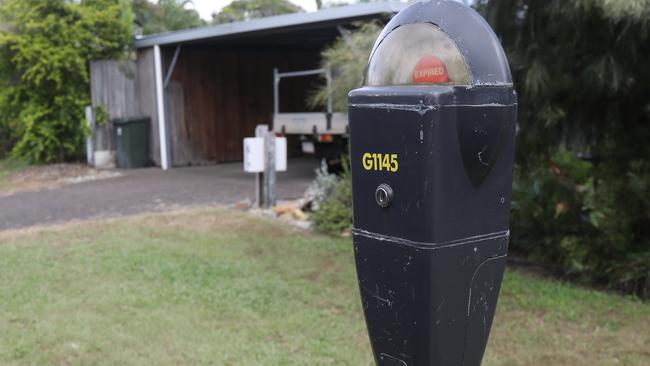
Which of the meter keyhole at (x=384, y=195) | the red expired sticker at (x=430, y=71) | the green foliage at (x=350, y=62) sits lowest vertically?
the meter keyhole at (x=384, y=195)

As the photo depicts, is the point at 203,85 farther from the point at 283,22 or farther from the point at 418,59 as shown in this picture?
the point at 418,59

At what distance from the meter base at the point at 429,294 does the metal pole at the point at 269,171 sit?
6893 mm

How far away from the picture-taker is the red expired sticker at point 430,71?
2.08 metres

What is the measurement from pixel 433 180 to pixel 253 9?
24.5 meters

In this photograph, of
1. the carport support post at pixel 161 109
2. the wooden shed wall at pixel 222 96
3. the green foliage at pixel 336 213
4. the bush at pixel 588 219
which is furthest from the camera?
the wooden shed wall at pixel 222 96

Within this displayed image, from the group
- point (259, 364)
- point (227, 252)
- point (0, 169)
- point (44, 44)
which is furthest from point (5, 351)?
point (0, 169)

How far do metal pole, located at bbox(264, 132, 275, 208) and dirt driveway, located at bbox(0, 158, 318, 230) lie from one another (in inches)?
39.4

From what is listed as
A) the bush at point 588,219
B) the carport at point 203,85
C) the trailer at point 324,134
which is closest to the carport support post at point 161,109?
the carport at point 203,85

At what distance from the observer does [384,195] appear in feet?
7.05

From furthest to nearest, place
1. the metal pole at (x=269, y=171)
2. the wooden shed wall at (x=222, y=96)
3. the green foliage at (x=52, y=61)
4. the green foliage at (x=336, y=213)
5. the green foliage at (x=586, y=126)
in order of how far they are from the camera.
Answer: the wooden shed wall at (x=222, y=96) < the green foliage at (x=52, y=61) < the metal pole at (x=269, y=171) < the green foliage at (x=336, y=213) < the green foliage at (x=586, y=126)

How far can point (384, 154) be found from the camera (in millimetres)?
2135

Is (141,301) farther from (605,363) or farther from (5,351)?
(605,363)

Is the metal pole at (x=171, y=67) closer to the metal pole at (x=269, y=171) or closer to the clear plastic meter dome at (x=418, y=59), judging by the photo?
the metal pole at (x=269, y=171)

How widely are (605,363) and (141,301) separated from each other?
10.7 feet
